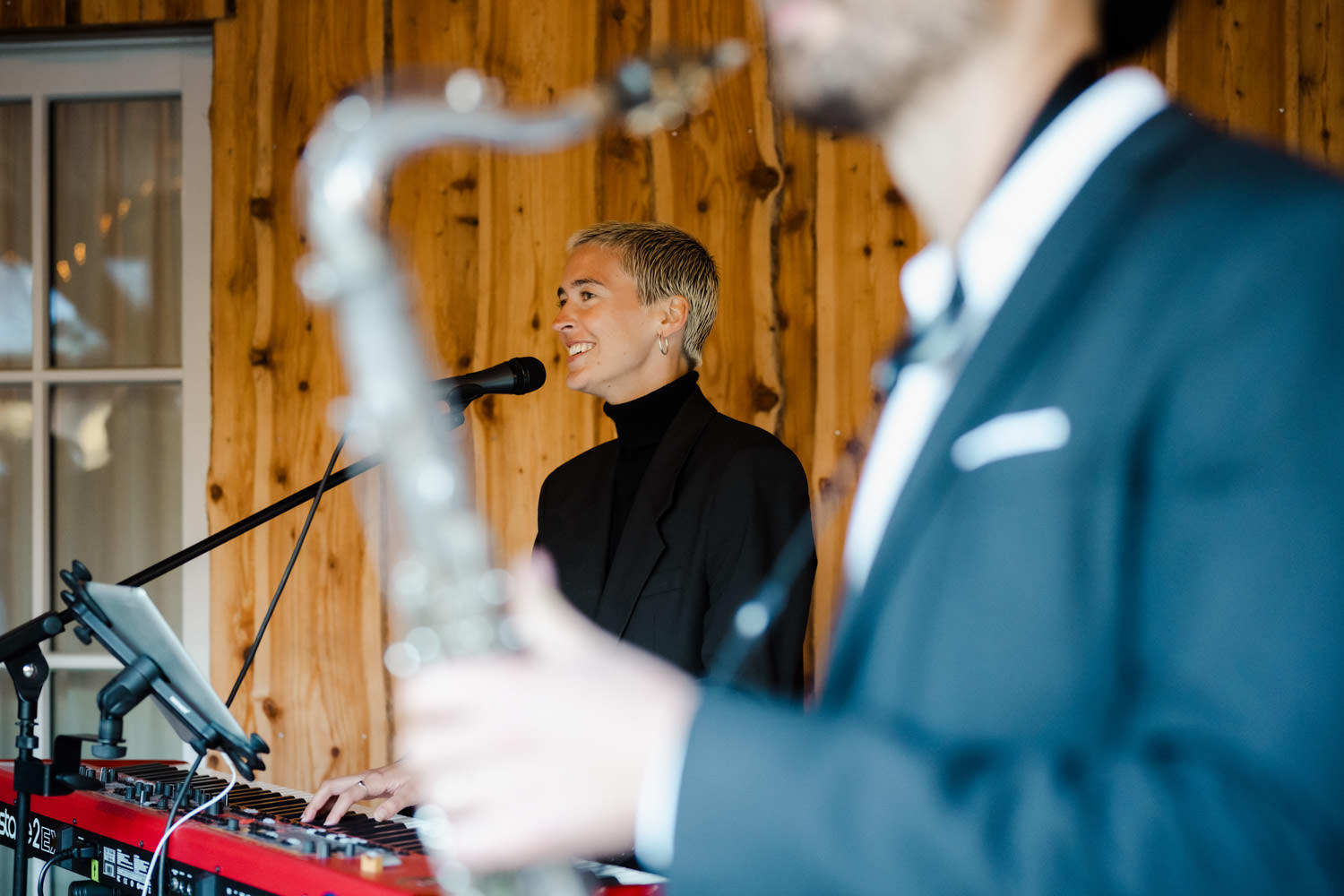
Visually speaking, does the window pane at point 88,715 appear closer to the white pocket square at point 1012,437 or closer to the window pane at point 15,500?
the window pane at point 15,500

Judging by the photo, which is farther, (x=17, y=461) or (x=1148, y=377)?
(x=17, y=461)

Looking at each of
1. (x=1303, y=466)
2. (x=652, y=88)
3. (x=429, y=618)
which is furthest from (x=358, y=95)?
(x=1303, y=466)

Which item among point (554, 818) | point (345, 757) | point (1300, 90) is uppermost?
point (1300, 90)

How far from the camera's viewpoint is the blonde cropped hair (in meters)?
2.20

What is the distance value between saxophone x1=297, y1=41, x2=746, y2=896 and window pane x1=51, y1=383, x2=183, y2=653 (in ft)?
8.94

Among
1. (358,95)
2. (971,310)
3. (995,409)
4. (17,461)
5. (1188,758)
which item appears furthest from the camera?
(17,461)

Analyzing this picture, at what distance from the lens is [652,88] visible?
0.68 metres

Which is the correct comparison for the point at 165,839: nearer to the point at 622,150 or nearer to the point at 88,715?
the point at 88,715

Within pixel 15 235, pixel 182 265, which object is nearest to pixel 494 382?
pixel 182 265

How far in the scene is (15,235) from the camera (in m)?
3.17

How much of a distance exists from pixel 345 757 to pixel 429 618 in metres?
2.55

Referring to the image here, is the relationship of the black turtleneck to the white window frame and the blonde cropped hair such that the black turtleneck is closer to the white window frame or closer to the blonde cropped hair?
the blonde cropped hair

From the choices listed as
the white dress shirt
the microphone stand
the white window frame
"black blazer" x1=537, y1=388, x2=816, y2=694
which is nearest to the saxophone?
the white dress shirt

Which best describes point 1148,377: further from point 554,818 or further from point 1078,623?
point 554,818
